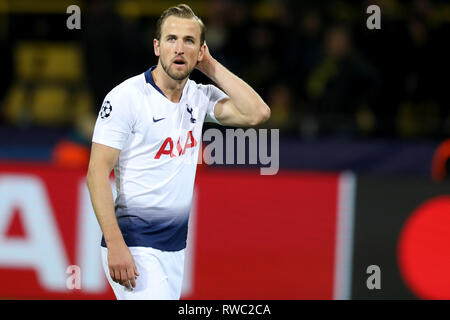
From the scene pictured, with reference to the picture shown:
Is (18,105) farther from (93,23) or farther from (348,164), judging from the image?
(348,164)

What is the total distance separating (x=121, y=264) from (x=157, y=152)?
0.66 metres

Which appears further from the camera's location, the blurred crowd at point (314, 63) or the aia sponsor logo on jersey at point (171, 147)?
the blurred crowd at point (314, 63)

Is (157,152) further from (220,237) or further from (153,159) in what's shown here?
(220,237)

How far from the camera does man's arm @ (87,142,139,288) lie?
15.6 feet

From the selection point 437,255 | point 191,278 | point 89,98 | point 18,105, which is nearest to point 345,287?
point 437,255

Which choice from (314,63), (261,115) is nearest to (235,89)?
(261,115)

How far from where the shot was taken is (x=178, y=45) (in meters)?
4.85

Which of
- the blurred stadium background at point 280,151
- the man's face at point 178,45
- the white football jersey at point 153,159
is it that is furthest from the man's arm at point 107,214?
the blurred stadium background at point 280,151

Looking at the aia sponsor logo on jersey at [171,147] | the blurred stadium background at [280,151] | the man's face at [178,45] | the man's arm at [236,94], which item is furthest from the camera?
the blurred stadium background at [280,151]

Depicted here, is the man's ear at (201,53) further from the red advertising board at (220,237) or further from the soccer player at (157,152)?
the red advertising board at (220,237)

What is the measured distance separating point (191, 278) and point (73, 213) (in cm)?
124

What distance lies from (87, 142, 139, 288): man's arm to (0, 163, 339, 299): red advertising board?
3.70 meters

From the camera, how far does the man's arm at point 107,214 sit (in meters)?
4.75

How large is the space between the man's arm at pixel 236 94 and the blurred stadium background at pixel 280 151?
7.15ft
